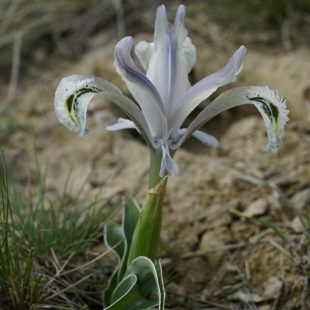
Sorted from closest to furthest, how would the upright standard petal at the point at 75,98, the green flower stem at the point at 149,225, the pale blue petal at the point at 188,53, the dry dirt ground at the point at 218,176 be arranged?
the upright standard petal at the point at 75,98 → the green flower stem at the point at 149,225 → the pale blue petal at the point at 188,53 → the dry dirt ground at the point at 218,176

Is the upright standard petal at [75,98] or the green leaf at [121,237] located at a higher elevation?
the upright standard petal at [75,98]

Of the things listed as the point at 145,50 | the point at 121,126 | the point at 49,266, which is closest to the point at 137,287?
the point at 49,266

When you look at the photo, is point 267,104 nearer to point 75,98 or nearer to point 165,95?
point 165,95

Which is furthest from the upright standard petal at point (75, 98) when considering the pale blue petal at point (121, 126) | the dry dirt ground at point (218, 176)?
the dry dirt ground at point (218, 176)

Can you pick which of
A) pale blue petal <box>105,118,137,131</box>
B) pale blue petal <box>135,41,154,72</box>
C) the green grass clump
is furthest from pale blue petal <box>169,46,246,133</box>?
the green grass clump

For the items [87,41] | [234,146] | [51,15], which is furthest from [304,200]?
[51,15]

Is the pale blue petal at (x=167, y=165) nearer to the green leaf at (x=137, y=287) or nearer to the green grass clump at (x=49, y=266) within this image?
the green leaf at (x=137, y=287)

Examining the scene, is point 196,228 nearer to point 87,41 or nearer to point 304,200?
point 304,200
